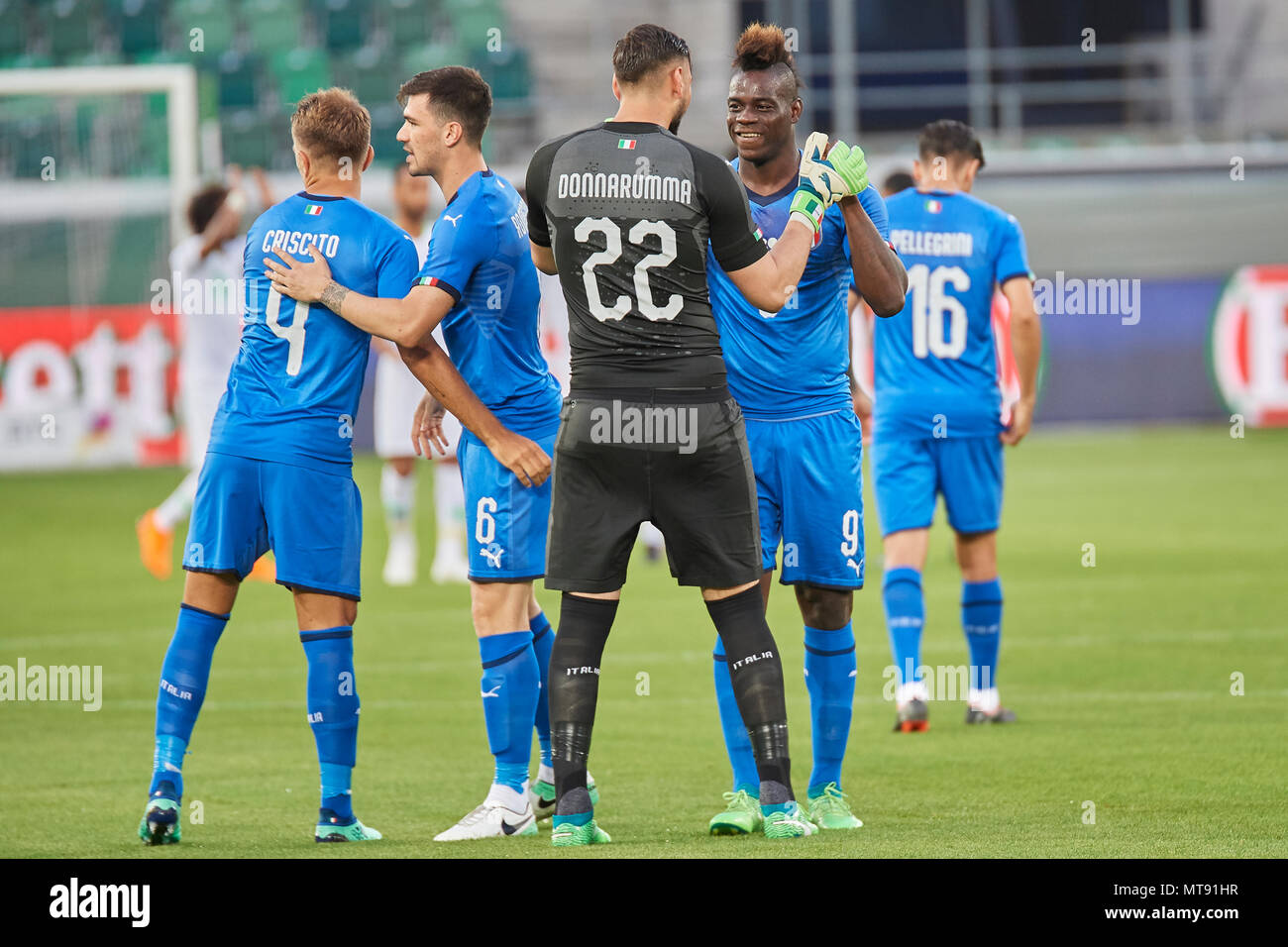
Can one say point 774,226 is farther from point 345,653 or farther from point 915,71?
point 915,71

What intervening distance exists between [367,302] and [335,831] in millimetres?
1515

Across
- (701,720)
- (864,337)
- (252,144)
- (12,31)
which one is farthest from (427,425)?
(12,31)

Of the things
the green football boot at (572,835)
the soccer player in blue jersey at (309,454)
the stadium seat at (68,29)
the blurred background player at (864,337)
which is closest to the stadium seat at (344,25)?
the stadium seat at (68,29)

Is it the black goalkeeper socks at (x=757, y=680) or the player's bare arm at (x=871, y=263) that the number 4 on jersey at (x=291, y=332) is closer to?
the black goalkeeper socks at (x=757, y=680)

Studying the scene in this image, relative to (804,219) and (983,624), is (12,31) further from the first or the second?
(804,219)

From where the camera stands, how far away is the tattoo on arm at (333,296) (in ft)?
17.5

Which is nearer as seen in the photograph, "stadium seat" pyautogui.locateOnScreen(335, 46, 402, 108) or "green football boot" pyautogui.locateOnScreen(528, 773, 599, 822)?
"green football boot" pyautogui.locateOnScreen(528, 773, 599, 822)

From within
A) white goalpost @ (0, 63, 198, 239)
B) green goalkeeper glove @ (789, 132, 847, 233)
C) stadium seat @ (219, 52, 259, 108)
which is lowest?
green goalkeeper glove @ (789, 132, 847, 233)

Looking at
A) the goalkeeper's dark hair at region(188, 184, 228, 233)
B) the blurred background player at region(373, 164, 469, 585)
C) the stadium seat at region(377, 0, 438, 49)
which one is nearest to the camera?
the goalkeeper's dark hair at region(188, 184, 228, 233)

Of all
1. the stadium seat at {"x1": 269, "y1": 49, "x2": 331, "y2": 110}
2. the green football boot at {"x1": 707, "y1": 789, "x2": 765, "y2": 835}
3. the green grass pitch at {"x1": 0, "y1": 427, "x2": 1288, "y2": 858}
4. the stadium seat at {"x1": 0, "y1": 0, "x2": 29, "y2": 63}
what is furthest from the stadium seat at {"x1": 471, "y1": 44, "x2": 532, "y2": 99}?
the green football boot at {"x1": 707, "y1": 789, "x2": 765, "y2": 835}

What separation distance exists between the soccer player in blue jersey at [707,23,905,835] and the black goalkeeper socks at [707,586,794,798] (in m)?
0.42

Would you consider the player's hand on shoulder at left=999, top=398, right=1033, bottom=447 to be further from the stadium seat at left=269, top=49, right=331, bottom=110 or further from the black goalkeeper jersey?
the stadium seat at left=269, top=49, right=331, bottom=110

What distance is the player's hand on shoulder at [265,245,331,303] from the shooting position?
537 centimetres

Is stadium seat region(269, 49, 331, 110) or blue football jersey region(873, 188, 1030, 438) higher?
stadium seat region(269, 49, 331, 110)
